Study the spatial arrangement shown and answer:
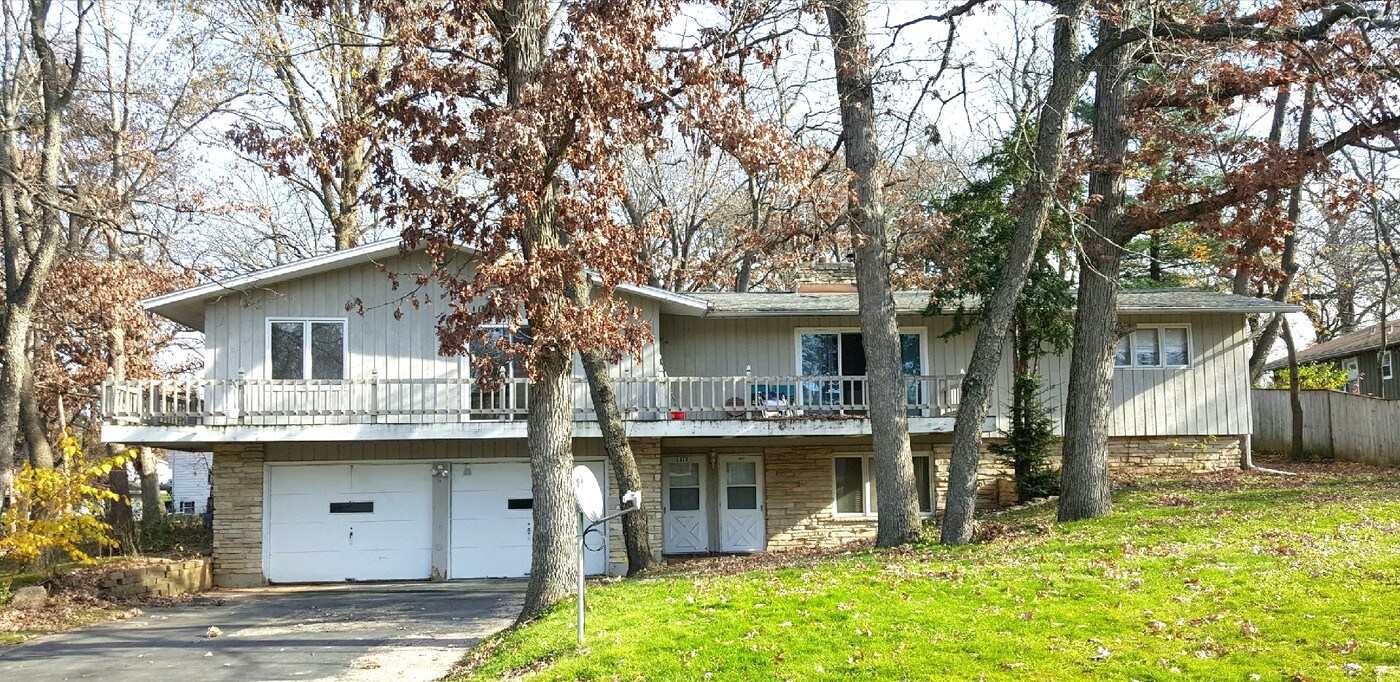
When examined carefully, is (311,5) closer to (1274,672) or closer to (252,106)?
(1274,672)

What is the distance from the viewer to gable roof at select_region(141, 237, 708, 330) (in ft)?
62.8

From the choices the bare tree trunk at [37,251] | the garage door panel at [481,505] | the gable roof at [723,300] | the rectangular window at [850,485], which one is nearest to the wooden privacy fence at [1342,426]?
the gable roof at [723,300]

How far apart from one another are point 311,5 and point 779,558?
386 inches

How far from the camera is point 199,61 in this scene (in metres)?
24.5

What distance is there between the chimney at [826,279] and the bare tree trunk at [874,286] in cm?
934

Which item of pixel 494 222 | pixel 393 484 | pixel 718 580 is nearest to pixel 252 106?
pixel 393 484

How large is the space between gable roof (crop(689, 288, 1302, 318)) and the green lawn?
7678 millimetres

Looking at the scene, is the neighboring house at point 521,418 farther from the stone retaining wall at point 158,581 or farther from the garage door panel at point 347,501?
the stone retaining wall at point 158,581

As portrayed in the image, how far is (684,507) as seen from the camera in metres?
22.7

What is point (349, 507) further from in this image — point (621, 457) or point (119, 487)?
point (119, 487)

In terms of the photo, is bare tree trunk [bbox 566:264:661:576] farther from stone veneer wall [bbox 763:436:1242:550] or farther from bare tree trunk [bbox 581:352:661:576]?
stone veneer wall [bbox 763:436:1242:550]

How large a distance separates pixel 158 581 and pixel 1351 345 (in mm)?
34036

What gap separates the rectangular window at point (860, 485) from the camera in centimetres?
2233

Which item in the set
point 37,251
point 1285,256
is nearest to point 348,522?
point 37,251
